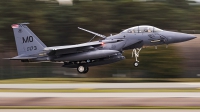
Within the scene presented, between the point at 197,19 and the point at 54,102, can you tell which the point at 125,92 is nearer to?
the point at 54,102

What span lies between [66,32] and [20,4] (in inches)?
313

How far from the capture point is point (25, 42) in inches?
1379

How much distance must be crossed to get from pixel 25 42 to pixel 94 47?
5.35 meters

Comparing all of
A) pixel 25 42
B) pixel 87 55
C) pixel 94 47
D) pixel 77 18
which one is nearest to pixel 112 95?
pixel 87 55

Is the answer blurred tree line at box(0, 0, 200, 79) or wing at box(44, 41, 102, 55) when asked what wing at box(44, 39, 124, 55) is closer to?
wing at box(44, 41, 102, 55)

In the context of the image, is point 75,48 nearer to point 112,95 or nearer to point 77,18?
point 112,95

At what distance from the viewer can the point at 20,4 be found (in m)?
65.4

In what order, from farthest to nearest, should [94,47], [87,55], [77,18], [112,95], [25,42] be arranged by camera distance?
[77,18] < [94,47] < [25,42] < [87,55] < [112,95]

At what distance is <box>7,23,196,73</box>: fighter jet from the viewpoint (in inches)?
1341

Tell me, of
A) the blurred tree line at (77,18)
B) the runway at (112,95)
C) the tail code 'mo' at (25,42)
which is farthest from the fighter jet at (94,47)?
the blurred tree line at (77,18)

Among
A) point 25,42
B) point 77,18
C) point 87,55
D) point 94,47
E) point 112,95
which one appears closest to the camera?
point 112,95

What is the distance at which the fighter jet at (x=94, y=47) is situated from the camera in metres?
34.1

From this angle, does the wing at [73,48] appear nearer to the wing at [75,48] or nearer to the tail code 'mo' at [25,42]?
the wing at [75,48]

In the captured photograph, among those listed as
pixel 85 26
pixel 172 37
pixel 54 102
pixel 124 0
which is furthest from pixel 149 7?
pixel 54 102
